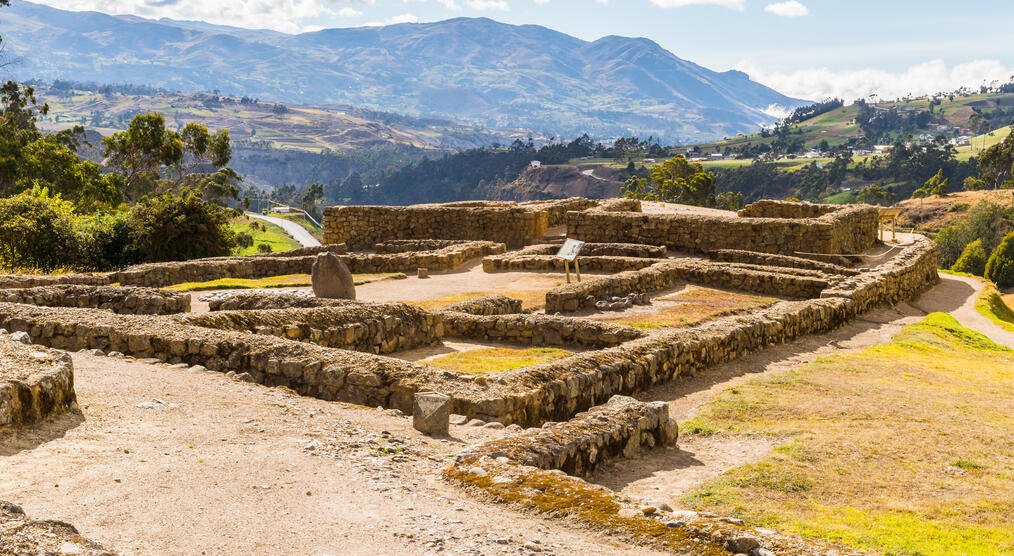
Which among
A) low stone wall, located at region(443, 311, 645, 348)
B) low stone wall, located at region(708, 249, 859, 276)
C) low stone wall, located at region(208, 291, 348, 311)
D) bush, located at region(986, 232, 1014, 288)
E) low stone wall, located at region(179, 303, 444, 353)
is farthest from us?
bush, located at region(986, 232, 1014, 288)

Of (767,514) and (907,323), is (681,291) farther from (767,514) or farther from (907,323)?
(767,514)

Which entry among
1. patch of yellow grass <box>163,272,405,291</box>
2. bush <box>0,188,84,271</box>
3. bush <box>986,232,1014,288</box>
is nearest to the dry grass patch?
patch of yellow grass <box>163,272,405,291</box>

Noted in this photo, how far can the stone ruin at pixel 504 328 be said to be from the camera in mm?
8141

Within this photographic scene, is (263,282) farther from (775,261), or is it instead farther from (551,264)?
(775,261)

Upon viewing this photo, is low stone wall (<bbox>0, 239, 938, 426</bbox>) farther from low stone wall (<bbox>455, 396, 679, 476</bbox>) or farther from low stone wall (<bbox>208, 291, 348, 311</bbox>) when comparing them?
low stone wall (<bbox>208, 291, 348, 311</bbox>)

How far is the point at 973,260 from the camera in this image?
217 feet

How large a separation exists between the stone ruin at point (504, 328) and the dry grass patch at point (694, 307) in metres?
0.81

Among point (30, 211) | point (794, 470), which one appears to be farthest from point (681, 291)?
point (30, 211)

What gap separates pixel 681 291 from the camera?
2209 centimetres

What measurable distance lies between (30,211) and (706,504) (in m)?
24.0

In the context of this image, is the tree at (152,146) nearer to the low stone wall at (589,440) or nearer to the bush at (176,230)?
the bush at (176,230)

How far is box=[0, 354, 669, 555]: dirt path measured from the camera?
5418mm

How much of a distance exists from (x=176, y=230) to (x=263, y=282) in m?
6.50

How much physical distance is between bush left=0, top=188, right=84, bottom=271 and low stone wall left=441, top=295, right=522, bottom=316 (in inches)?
547
